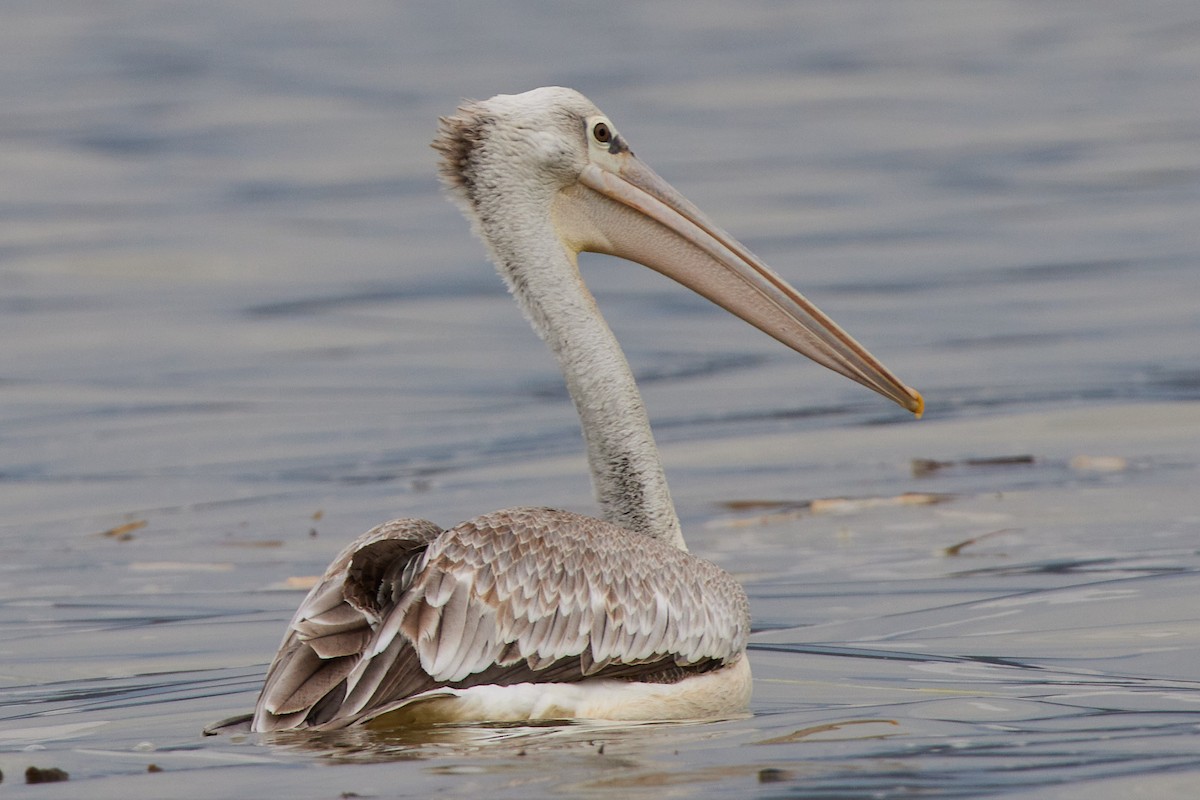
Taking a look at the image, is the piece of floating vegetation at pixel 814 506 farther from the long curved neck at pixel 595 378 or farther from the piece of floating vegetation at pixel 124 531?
the long curved neck at pixel 595 378

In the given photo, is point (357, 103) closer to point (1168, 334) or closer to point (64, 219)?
point (64, 219)

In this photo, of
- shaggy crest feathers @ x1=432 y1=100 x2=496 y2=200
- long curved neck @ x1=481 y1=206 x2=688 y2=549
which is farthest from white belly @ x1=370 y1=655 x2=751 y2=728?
shaggy crest feathers @ x1=432 y1=100 x2=496 y2=200

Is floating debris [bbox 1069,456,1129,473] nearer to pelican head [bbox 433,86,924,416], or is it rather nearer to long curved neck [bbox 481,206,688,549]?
pelican head [bbox 433,86,924,416]

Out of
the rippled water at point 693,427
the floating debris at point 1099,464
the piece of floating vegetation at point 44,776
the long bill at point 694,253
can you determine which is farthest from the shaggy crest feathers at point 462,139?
the floating debris at point 1099,464

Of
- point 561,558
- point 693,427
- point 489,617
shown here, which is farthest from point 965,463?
point 489,617

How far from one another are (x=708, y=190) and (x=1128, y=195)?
350 centimetres

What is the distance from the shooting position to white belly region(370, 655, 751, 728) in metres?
4.84

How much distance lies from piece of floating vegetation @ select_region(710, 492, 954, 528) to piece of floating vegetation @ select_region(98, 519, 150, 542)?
7.42ft

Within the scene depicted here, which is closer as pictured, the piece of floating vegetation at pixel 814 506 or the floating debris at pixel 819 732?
the floating debris at pixel 819 732

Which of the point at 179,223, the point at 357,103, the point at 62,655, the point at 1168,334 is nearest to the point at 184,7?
the point at 357,103

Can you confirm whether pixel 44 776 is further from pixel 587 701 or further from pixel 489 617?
pixel 587 701

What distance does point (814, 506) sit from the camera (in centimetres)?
866

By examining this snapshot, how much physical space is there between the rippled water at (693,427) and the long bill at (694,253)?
0.85 metres

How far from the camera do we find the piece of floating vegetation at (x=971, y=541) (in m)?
7.84
